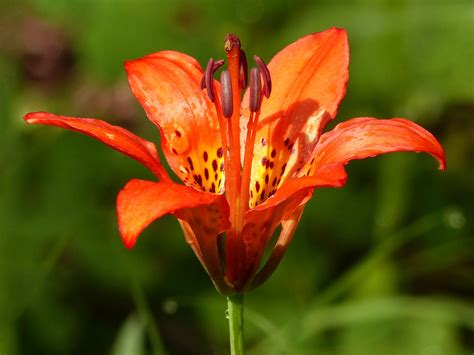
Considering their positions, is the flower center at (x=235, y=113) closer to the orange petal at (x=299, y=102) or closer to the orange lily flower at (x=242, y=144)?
the orange lily flower at (x=242, y=144)

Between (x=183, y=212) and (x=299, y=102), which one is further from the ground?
(x=299, y=102)

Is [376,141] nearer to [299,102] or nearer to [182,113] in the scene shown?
[299,102]

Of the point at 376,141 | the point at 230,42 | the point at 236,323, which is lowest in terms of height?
the point at 236,323

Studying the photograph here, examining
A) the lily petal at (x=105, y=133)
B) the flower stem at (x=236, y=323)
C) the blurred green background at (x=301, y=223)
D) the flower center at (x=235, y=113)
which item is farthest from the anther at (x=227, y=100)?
the blurred green background at (x=301, y=223)

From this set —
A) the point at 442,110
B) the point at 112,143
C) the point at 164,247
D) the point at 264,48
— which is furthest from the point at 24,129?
the point at 112,143

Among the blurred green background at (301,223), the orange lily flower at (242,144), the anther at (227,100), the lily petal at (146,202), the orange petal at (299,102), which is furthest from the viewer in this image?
the blurred green background at (301,223)

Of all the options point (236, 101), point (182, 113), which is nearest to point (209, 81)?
point (236, 101)
